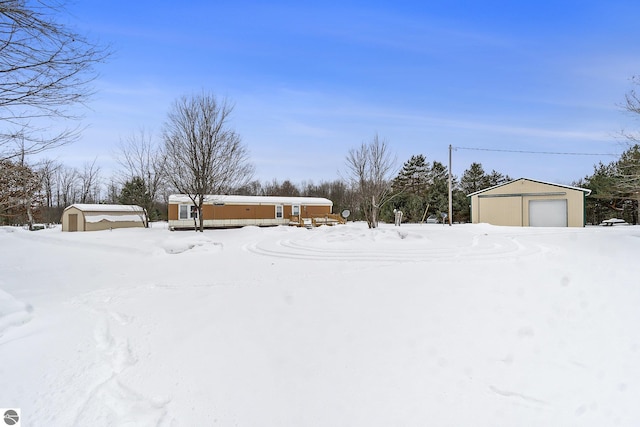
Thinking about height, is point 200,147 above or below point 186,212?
above

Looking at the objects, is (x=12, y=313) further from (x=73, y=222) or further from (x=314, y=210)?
(x=314, y=210)

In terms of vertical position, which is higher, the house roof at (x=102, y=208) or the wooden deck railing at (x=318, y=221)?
the house roof at (x=102, y=208)

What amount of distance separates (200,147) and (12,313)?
13406 millimetres

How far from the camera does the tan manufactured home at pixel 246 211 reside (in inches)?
861

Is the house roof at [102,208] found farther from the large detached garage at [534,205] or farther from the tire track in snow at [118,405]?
the large detached garage at [534,205]

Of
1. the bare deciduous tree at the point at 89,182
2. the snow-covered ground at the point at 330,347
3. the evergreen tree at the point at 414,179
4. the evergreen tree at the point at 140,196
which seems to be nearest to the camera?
the snow-covered ground at the point at 330,347

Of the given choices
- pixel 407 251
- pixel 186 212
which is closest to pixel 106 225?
pixel 186 212

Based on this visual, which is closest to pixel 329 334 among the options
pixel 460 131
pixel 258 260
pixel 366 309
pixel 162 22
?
pixel 366 309

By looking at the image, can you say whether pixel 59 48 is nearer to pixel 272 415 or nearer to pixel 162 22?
pixel 162 22

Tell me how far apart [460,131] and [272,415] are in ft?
79.3

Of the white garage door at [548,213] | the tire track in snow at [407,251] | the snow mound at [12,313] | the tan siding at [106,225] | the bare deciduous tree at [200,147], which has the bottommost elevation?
the snow mound at [12,313]

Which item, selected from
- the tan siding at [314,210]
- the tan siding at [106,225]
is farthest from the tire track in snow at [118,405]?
the tan siding at [314,210]

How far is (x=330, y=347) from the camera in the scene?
3.96 metres

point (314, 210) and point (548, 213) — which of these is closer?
point (548, 213)
